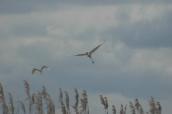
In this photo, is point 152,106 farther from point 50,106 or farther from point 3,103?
point 3,103

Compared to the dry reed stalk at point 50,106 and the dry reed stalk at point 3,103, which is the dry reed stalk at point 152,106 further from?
the dry reed stalk at point 3,103

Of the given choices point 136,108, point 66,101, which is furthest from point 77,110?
point 136,108

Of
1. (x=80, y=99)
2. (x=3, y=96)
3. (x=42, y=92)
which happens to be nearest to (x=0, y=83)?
(x=3, y=96)

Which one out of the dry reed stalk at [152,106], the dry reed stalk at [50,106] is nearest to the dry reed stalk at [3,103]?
the dry reed stalk at [50,106]

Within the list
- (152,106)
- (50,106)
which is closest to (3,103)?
(50,106)

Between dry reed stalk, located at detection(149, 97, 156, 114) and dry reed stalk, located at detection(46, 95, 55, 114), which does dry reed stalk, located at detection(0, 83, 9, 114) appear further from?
dry reed stalk, located at detection(149, 97, 156, 114)

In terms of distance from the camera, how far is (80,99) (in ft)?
304

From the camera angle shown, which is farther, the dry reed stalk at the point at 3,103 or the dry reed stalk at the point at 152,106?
the dry reed stalk at the point at 152,106

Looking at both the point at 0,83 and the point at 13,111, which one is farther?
the point at 13,111

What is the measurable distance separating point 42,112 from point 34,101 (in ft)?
6.88

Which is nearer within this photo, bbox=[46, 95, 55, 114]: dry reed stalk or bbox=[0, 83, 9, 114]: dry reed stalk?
bbox=[0, 83, 9, 114]: dry reed stalk

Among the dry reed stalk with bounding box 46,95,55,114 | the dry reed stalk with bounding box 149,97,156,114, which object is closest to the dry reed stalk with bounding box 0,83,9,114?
the dry reed stalk with bounding box 46,95,55,114

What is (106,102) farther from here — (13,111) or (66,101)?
(13,111)

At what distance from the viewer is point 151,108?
88.4m
